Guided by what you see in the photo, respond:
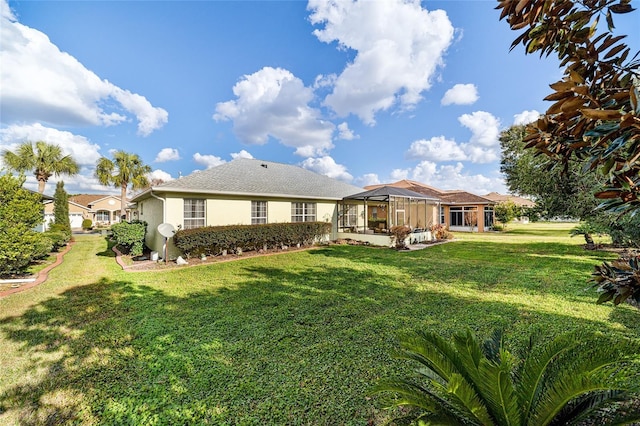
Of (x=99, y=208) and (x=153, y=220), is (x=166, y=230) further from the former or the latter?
(x=99, y=208)

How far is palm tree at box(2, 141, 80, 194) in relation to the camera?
21375 mm

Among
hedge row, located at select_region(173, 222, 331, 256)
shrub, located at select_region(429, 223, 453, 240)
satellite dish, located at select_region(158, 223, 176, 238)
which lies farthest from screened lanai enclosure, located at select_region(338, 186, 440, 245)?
satellite dish, located at select_region(158, 223, 176, 238)

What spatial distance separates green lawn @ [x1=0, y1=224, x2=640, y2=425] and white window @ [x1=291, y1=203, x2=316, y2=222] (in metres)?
6.73

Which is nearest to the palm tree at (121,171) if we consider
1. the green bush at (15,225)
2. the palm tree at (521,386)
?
the green bush at (15,225)

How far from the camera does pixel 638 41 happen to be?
76.7 inches

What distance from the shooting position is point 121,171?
2619 cm

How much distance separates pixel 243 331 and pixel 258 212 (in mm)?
9914

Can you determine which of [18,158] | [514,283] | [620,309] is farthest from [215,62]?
[18,158]

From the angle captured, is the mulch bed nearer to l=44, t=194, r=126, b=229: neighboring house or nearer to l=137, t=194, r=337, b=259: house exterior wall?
l=137, t=194, r=337, b=259: house exterior wall

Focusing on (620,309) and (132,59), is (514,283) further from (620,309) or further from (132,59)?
(132,59)

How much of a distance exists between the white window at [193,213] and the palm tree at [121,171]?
19760 millimetres

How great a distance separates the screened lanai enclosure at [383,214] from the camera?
1636 centimetres

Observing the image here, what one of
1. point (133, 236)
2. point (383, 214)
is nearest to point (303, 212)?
point (383, 214)

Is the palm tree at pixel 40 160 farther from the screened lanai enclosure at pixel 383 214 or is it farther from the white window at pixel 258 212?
the screened lanai enclosure at pixel 383 214
